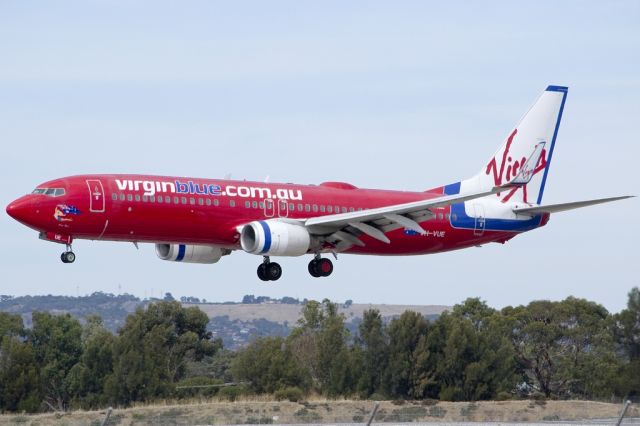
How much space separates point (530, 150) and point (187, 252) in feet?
66.9

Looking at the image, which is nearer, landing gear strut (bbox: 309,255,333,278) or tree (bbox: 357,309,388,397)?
landing gear strut (bbox: 309,255,333,278)

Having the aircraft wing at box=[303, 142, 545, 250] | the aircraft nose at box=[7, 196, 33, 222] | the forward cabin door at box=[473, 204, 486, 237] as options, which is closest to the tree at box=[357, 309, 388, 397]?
the forward cabin door at box=[473, 204, 486, 237]

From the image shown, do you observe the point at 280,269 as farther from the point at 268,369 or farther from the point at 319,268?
the point at 268,369

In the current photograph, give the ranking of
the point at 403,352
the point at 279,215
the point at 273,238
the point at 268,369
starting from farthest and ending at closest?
the point at 403,352 < the point at 268,369 < the point at 279,215 < the point at 273,238

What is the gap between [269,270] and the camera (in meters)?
67.8

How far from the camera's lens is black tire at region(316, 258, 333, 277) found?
6875 cm

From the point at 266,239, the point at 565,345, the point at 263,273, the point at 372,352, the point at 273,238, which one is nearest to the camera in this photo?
the point at 266,239

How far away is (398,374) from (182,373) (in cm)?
2608

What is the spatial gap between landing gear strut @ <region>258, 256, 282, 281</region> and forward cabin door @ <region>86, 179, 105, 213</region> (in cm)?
962

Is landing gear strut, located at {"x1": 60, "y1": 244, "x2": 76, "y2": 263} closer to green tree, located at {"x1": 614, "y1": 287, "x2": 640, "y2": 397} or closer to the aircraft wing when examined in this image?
the aircraft wing

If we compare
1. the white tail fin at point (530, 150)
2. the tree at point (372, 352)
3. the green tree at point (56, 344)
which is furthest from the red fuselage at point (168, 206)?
the green tree at point (56, 344)

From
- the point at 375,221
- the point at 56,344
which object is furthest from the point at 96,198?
the point at 56,344

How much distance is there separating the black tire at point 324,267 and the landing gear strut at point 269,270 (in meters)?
1.99

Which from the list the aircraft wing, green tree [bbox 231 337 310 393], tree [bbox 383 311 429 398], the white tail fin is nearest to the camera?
the aircraft wing
